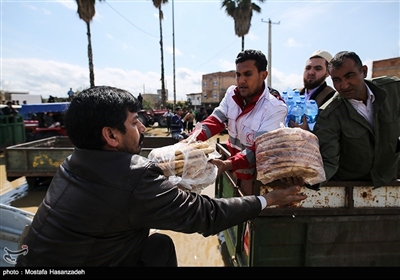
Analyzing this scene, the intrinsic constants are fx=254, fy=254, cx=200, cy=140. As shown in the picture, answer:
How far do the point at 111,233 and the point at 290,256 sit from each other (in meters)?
1.56

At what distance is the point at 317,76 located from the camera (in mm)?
3088

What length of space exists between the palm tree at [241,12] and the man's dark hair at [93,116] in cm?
2027

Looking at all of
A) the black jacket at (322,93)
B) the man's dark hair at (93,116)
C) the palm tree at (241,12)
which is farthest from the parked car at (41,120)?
the palm tree at (241,12)

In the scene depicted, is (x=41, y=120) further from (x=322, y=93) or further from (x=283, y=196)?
(x=283, y=196)

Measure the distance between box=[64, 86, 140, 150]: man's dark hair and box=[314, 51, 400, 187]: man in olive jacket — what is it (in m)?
1.50

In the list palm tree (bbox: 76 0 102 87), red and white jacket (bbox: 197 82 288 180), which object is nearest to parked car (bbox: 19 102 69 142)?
palm tree (bbox: 76 0 102 87)

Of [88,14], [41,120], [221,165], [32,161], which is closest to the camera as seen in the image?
[221,165]

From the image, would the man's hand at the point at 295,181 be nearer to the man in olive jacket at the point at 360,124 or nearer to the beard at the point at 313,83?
the man in olive jacket at the point at 360,124

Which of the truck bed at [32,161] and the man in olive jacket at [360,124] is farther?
the truck bed at [32,161]

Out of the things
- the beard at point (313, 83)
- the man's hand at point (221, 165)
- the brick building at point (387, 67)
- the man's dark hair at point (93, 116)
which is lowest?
the man's hand at point (221, 165)

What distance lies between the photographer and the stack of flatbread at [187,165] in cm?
158

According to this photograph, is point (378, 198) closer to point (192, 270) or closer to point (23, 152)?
point (192, 270)

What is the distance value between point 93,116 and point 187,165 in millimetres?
655

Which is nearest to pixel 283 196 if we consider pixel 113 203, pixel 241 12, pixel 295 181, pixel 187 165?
pixel 295 181
